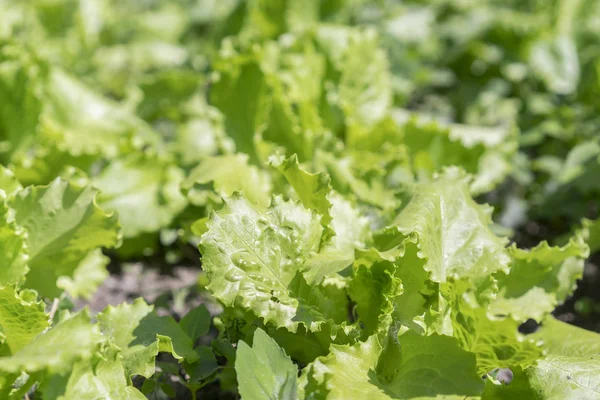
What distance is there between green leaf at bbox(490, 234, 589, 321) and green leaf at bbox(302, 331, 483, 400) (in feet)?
1.38

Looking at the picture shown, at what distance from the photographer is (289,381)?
4.36 ft

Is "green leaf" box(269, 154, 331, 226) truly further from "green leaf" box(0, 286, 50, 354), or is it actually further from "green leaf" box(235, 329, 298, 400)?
"green leaf" box(0, 286, 50, 354)

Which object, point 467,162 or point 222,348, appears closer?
point 222,348

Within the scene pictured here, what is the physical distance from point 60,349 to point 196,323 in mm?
542

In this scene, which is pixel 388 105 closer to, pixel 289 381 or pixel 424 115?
pixel 424 115

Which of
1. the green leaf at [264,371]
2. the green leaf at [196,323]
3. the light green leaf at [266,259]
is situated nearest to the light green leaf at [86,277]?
the green leaf at [196,323]

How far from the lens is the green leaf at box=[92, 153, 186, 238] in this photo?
2.36 meters

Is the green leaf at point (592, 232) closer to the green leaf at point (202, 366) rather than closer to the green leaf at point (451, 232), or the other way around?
the green leaf at point (451, 232)

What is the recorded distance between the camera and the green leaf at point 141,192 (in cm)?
236

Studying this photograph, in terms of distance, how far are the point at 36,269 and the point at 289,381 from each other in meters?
0.90

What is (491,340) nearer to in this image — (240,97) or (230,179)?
(230,179)

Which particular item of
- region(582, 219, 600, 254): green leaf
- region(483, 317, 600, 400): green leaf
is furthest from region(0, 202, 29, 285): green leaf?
region(582, 219, 600, 254): green leaf

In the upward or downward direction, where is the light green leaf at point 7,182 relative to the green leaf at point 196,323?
upward

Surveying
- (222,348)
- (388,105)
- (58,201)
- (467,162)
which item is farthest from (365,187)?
(58,201)
